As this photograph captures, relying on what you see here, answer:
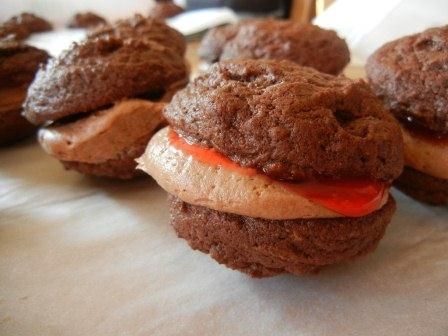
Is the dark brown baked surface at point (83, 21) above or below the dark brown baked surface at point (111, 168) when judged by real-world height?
below

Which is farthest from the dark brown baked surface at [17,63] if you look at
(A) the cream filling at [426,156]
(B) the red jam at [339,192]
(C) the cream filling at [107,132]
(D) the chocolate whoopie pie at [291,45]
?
(A) the cream filling at [426,156]

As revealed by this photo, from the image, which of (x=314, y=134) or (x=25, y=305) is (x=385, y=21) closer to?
(x=314, y=134)

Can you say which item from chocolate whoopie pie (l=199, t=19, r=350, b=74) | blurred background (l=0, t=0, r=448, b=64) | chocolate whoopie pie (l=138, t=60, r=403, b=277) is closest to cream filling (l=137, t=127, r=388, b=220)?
chocolate whoopie pie (l=138, t=60, r=403, b=277)

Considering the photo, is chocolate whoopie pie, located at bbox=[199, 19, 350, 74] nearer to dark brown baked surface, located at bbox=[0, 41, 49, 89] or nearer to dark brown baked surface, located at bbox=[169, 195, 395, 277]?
dark brown baked surface, located at bbox=[0, 41, 49, 89]

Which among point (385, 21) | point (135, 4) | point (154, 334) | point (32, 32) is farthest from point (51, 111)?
point (135, 4)

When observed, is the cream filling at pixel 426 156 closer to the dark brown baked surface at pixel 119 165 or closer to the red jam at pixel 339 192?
the red jam at pixel 339 192

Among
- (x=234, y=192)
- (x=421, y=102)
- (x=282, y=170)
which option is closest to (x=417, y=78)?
(x=421, y=102)

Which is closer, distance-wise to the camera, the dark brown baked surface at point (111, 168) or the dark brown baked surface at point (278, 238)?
the dark brown baked surface at point (278, 238)
